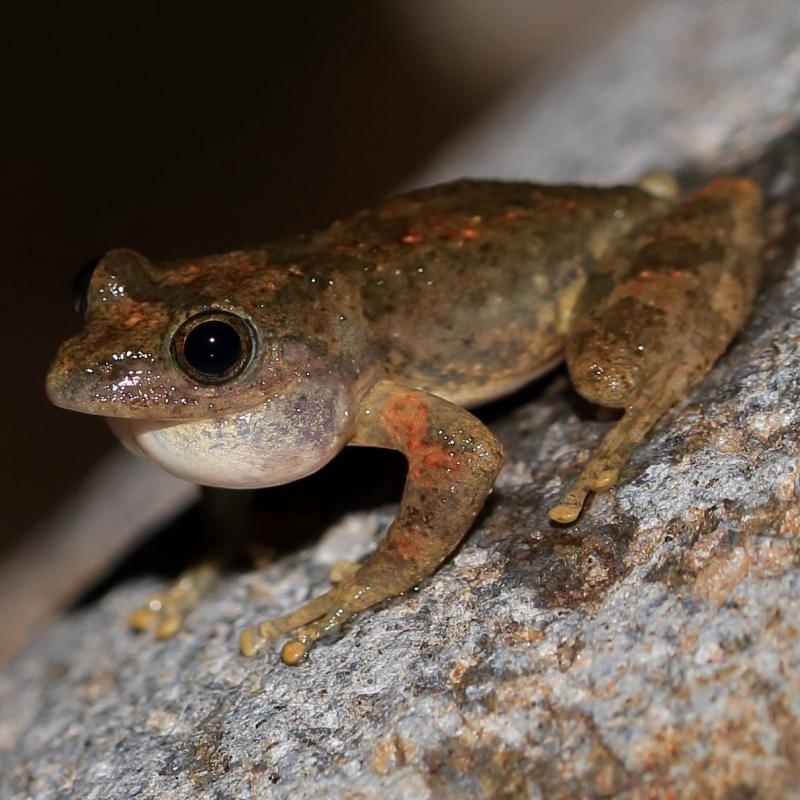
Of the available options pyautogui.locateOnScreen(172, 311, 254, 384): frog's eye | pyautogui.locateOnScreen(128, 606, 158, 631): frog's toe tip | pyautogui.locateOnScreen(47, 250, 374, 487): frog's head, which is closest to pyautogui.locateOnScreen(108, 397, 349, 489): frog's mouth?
pyautogui.locateOnScreen(47, 250, 374, 487): frog's head

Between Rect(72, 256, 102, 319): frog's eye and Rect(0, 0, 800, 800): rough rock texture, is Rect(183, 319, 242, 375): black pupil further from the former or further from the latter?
Rect(0, 0, 800, 800): rough rock texture

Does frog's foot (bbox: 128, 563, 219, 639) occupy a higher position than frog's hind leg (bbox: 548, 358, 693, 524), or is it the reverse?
frog's foot (bbox: 128, 563, 219, 639)

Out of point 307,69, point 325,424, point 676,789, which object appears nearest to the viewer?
point 676,789

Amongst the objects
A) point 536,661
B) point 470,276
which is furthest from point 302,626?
point 470,276

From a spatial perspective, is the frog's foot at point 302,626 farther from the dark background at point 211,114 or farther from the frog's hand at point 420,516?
the dark background at point 211,114

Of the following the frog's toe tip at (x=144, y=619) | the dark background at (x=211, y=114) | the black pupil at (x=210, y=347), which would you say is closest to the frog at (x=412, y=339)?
the black pupil at (x=210, y=347)

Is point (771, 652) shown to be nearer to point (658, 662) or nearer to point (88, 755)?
point (658, 662)

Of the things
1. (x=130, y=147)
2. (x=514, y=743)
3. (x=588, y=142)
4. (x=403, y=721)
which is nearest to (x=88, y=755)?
(x=403, y=721)
